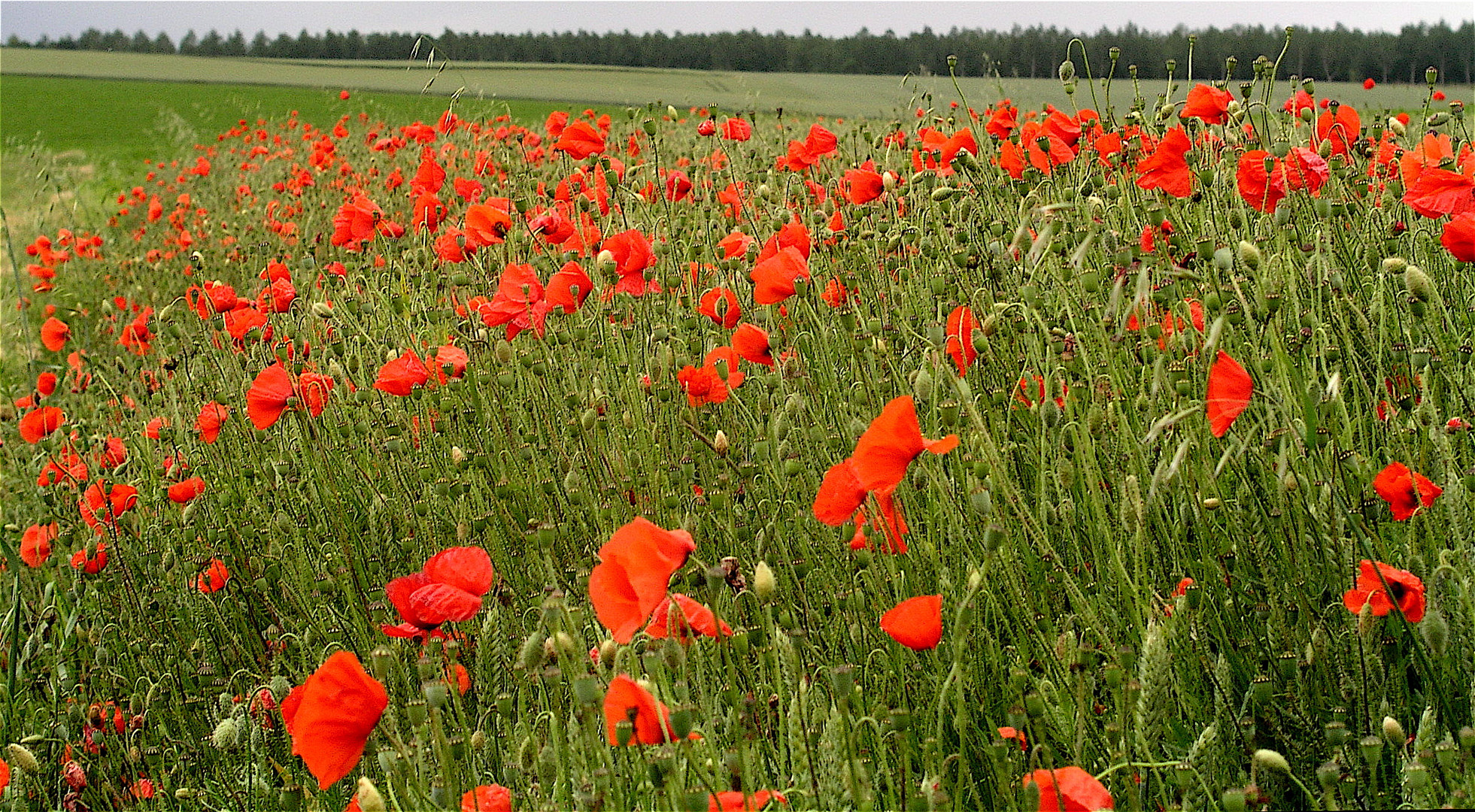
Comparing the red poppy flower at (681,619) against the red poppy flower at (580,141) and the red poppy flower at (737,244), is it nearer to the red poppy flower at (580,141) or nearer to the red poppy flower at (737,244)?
the red poppy flower at (737,244)

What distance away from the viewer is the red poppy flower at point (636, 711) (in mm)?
1224

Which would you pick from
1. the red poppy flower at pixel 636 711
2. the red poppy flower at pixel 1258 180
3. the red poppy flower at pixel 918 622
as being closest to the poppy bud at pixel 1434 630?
the red poppy flower at pixel 918 622

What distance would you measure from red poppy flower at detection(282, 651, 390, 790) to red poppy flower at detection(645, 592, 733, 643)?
1.13ft

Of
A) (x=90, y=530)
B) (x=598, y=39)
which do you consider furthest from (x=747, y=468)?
(x=598, y=39)

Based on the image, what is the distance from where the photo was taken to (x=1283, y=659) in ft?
4.56

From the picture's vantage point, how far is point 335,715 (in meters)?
1.42

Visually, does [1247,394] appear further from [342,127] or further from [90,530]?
[342,127]

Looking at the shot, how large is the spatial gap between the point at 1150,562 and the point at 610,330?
1810 mm

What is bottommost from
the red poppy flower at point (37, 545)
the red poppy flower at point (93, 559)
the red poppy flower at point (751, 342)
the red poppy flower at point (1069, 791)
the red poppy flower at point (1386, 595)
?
the red poppy flower at point (37, 545)

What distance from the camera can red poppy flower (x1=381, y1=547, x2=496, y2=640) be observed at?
1.62m

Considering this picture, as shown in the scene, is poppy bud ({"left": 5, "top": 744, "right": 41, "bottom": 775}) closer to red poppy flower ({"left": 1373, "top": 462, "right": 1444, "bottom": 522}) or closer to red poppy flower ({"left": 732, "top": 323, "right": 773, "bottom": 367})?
red poppy flower ({"left": 732, "top": 323, "right": 773, "bottom": 367})

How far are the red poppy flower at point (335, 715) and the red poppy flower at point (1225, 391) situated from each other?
1.18 m

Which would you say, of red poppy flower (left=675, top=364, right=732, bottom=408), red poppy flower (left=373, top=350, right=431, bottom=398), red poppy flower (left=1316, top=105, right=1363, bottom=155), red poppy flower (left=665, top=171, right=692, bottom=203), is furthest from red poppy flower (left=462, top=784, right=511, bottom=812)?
red poppy flower (left=1316, top=105, right=1363, bottom=155)

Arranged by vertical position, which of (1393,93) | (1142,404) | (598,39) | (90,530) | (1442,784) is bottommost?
(90,530)
